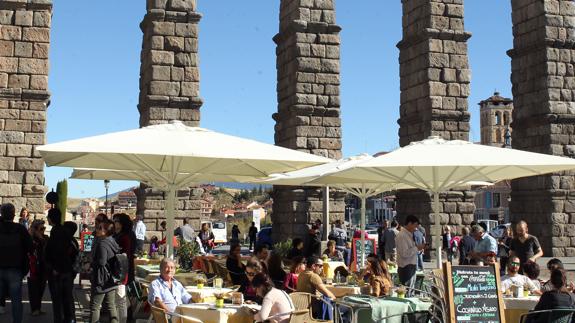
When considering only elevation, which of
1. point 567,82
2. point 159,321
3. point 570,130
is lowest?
point 159,321

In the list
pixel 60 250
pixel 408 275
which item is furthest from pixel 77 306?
pixel 408 275

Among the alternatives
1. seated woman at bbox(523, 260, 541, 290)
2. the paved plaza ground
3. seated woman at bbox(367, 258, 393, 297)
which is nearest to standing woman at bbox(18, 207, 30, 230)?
the paved plaza ground

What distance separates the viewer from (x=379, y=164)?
8.62 m

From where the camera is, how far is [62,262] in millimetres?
8781

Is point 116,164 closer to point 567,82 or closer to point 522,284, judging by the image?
point 522,284

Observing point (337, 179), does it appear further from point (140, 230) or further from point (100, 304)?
point (140, 230)

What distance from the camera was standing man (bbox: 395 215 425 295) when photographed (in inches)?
408

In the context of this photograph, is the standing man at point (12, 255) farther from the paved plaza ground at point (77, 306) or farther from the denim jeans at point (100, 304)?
the paved plaza ground at point (77, 306)

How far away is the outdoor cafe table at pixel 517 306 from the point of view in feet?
26.7

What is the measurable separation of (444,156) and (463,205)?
11.9m

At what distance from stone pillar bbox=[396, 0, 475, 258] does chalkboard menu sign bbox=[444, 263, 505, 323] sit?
39.5ft

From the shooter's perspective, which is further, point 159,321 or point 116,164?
point 116,164

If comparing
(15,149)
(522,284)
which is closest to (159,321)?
(522,284)

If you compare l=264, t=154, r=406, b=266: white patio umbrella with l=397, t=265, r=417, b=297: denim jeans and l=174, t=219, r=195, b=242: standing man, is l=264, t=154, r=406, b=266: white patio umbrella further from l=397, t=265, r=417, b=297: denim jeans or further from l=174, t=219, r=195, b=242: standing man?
l=174, t=219, r=195, b=242: standing man
